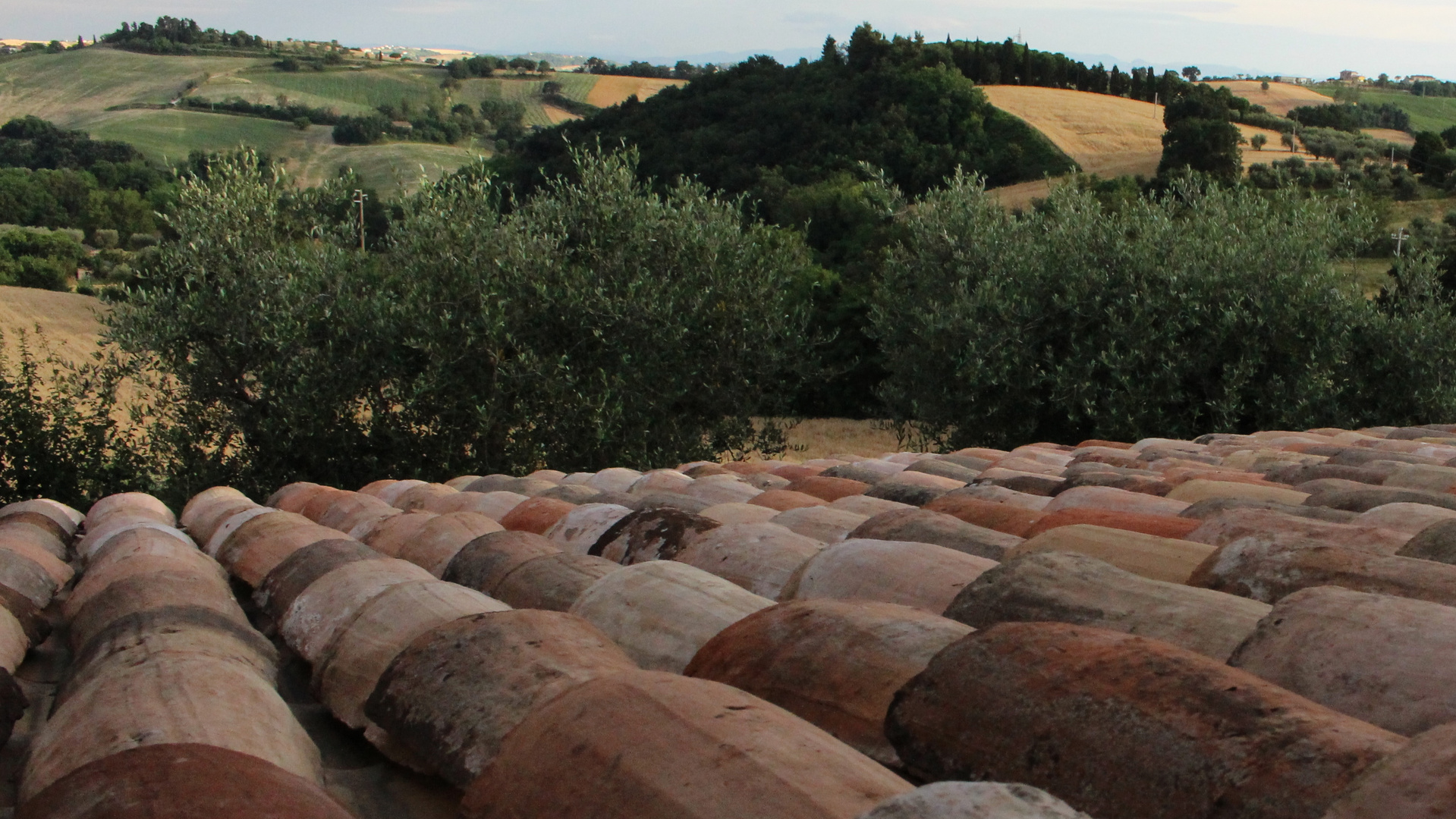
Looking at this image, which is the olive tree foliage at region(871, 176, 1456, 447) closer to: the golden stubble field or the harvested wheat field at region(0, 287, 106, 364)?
the harvested wheat field at region(0, 287, 106, 364)

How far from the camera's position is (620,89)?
295 feet

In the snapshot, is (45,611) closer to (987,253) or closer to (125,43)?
(987,253)

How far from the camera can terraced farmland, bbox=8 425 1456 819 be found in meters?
1.29

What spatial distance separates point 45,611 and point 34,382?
12.7m

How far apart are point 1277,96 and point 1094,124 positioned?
27935mm

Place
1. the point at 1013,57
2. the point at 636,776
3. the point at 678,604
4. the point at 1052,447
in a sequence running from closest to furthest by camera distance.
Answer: the point at 636,776 → the point at 678,604 → the point at 1052,447 → the point at 1013,57

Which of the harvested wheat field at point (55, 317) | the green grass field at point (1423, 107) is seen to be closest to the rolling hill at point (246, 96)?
the harvested wheat field at point (55, 317)

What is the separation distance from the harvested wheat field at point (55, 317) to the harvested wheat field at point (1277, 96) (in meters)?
69.3

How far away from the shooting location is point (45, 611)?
3412 mm

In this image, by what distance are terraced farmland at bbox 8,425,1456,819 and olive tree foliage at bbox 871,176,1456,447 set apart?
35.7 ft

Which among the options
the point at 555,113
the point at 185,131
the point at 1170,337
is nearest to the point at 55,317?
the point at 1170,337

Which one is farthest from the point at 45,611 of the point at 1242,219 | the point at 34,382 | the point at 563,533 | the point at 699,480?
the point at 1242,219

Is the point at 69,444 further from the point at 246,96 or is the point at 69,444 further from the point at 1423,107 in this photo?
the point at 1423,107

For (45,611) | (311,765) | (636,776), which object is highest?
(636,776)
